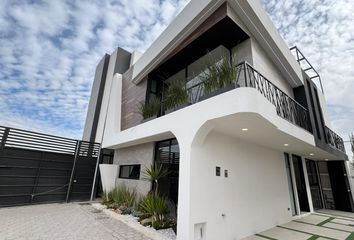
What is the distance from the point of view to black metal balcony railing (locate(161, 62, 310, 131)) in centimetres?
421

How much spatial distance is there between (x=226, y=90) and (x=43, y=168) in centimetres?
834

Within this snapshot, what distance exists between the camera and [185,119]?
4117 millimetres

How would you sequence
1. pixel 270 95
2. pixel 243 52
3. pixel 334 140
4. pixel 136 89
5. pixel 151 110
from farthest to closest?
pixel 334 140 → pixel 136 89 → pixel 151 110 → pixel 243 52 → pixel 270 95

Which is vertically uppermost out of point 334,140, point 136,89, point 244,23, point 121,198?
point 244,23

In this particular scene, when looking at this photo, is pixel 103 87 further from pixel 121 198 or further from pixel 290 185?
pixel 290 185

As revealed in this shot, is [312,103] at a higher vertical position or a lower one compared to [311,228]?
higher

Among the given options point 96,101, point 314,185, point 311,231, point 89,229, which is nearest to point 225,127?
point 89,229

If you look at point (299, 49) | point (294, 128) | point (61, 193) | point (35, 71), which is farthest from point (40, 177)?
point (299, 49)

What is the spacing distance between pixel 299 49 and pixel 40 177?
44.5ft

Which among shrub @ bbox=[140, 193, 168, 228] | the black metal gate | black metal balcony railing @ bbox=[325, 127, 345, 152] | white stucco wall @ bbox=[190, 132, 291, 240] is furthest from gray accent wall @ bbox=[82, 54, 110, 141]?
black metal balcony railing @ bbox=[325, 127, 345, 152]

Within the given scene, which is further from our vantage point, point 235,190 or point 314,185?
point 314,185

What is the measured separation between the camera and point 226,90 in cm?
349

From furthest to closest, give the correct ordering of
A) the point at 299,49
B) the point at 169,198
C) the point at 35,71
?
the point at 299,49 → the point at 35,71 → the point at 169,198

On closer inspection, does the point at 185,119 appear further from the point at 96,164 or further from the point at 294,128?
the point at 96,164
